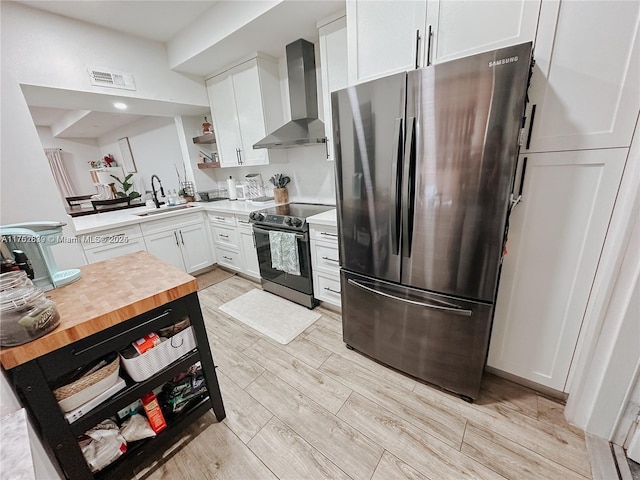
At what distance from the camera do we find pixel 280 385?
1700 mm

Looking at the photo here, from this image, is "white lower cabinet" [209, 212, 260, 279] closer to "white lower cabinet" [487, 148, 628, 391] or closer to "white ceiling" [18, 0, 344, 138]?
"white ceiling" [18, 0, 344, 138]

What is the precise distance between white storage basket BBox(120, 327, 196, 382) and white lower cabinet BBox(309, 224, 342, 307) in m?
1.21

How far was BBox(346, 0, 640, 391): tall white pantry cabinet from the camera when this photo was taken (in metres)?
1.04

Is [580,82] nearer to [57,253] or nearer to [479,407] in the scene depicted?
[479,407]

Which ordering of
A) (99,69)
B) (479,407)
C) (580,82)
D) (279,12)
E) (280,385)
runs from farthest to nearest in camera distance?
(99,69), (279,12), (280,385), (479,407), (580,82)

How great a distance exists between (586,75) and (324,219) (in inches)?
63.8

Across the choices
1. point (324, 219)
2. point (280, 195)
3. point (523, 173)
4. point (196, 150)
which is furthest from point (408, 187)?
point (196, 150)

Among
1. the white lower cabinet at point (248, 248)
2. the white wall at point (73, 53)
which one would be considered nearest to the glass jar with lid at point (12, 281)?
the white lower cabinet at point (248, 248)

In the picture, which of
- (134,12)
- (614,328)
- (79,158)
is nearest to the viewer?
(614,328)

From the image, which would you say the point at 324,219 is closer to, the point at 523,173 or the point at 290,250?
the point at 290,250

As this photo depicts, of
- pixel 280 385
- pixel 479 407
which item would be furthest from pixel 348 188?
pixel 479 407

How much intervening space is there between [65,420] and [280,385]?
106cm

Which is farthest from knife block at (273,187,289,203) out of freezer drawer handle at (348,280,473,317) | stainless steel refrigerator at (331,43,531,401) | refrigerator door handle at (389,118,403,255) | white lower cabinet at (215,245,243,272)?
refrigerator door handle at (389,118,403,255)

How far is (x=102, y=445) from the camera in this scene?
3.57ft
